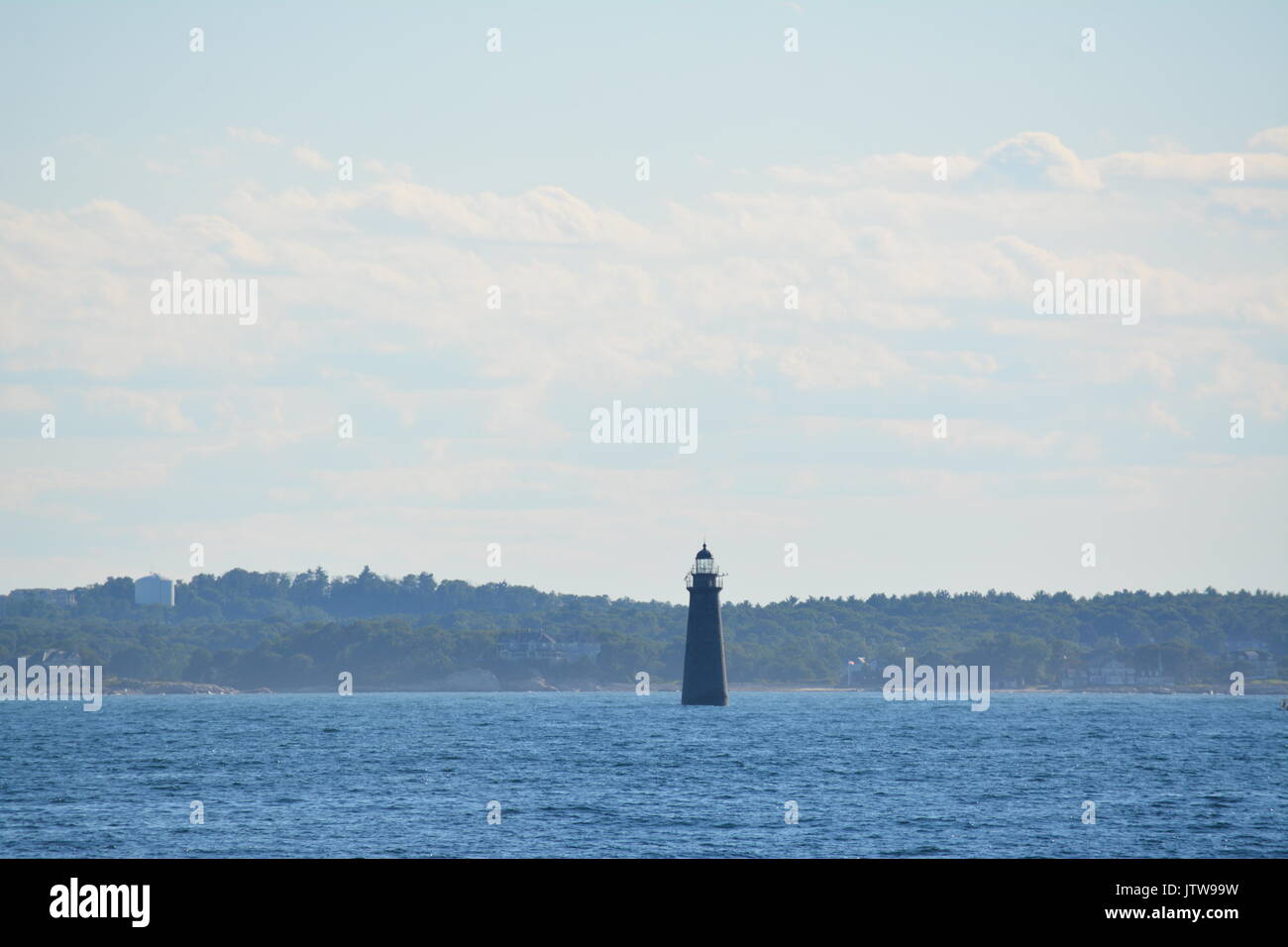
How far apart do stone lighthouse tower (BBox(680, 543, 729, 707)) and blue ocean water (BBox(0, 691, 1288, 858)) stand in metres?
4.27

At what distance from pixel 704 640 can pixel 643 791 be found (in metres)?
58.2

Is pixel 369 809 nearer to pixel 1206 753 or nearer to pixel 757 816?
pixel 757 816

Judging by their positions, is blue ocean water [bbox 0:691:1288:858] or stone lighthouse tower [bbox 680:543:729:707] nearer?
blue ocean water [bbox 0:691:1288:858]

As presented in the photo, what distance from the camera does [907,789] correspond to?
6072cm

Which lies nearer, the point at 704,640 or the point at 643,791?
the point at 643,791

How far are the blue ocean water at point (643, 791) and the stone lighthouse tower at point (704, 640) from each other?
4273 millimetres

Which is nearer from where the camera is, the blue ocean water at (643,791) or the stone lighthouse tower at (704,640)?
the blue ocean water at (643,791)

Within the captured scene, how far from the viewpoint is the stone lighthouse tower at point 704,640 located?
11456 cm

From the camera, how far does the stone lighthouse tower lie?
115 metres

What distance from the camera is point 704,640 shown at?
4604 inches
